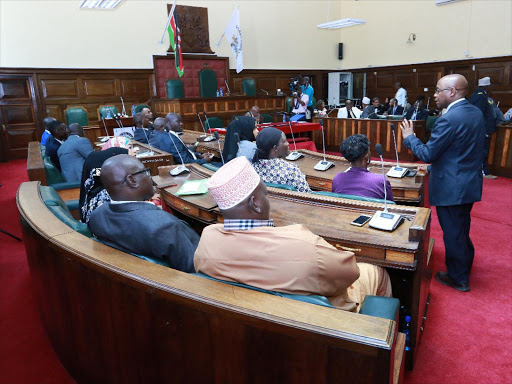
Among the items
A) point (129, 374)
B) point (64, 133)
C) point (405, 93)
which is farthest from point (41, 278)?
point (405, 93)

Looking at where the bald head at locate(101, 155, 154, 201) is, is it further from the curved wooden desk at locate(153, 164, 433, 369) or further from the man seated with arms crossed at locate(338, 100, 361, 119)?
the man seated with arms crossed at locate(338, 100, 361, 119)

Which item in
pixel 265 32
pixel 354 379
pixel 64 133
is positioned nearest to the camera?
pixel 354 379

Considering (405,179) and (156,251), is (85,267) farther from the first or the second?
(405,179)

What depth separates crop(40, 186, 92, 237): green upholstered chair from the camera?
1.92 meters

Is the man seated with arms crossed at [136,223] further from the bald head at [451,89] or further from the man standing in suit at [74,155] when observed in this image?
the man standing in suit at [74,155]

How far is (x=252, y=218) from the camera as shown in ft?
4.13

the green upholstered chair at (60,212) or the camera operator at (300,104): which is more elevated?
the camera operator at (300,104)

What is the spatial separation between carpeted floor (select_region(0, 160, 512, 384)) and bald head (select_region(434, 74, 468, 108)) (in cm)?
125

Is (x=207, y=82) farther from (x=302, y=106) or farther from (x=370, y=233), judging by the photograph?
(x=370, y=233)

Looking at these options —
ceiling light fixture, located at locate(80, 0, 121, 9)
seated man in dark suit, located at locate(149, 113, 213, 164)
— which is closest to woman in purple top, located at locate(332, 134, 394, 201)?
seated man in dark suit, located at locate(149, 113, 213, 164)

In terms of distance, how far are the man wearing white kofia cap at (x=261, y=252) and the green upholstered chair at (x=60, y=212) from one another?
36.4 inches

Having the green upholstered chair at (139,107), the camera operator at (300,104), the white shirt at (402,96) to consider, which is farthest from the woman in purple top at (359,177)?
the white shirt at (402,96)

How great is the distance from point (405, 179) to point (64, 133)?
3919 mm

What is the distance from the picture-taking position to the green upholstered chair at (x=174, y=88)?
9781mm
